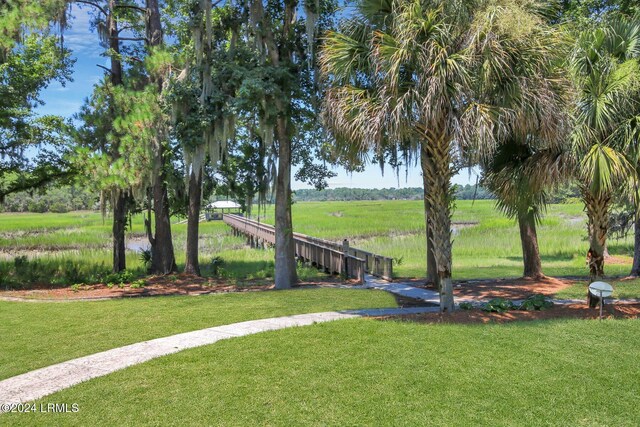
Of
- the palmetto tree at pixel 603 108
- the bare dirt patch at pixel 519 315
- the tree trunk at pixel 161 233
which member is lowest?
the bare dirt patch at pixel 519 315

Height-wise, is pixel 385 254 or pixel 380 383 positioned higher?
pixel 380 383

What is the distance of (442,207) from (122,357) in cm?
521

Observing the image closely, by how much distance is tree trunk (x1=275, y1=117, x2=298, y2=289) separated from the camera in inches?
466

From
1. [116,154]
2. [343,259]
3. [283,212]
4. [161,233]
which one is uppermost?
[116,154]

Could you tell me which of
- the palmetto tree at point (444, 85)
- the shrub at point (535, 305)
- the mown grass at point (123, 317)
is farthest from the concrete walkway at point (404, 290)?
the palmetto tree at point (444, 85)

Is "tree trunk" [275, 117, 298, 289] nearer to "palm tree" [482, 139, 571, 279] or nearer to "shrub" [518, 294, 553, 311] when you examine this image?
"palm tree" [482, 139, 571, 279]

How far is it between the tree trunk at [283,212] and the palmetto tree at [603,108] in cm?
661

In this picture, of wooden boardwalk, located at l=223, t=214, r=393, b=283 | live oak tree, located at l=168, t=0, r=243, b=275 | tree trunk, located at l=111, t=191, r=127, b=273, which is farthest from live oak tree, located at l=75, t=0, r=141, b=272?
wooden boardwalk, located at l=223, t=214, r=393, b=283

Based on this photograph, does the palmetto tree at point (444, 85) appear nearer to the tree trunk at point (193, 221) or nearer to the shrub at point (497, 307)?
the shrub at point (497, 307)

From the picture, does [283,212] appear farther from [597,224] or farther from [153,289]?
[597,224]

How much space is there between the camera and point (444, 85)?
6.78 m

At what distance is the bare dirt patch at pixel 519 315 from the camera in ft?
24.2

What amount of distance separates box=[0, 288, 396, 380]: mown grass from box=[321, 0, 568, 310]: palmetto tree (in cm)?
298

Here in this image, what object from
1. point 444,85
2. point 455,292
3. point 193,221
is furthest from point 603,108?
point 193,221
